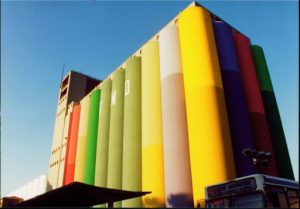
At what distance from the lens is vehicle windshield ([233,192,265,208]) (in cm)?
999

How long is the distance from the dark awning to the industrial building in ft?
18.1

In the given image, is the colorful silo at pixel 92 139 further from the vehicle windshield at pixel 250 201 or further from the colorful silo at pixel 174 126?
the vehicle windshield at pixel 250 201

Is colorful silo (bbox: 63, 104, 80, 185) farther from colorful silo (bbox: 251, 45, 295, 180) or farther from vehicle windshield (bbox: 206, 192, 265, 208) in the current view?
vehicle windshield (bbox: 206, 192, 265, 208)

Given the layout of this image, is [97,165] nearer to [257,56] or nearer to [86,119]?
[86,119]

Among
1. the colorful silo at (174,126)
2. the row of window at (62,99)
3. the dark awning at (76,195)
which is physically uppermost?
the row of window at (62,99)

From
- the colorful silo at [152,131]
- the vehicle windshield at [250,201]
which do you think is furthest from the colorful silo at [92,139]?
the vehicle windshield at [250,201]

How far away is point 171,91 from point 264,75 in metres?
10.4

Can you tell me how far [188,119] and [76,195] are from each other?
31.3 ft

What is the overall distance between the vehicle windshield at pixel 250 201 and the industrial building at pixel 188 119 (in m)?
4.36

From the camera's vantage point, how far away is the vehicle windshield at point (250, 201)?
9.99m

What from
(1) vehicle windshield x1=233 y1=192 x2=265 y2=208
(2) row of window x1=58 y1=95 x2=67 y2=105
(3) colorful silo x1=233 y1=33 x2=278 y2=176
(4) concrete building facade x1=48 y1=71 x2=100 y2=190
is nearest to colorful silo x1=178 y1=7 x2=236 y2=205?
(3) colorful silo x1=233 y1=33 x2=278 y2=176

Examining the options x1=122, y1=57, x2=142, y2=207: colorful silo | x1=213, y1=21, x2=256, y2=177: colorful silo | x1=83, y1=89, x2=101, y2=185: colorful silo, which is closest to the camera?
x1=213, y1=21, x2=256, y2=177: colorful silo

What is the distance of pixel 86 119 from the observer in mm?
35500

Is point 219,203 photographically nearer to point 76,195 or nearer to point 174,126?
point 76,195
